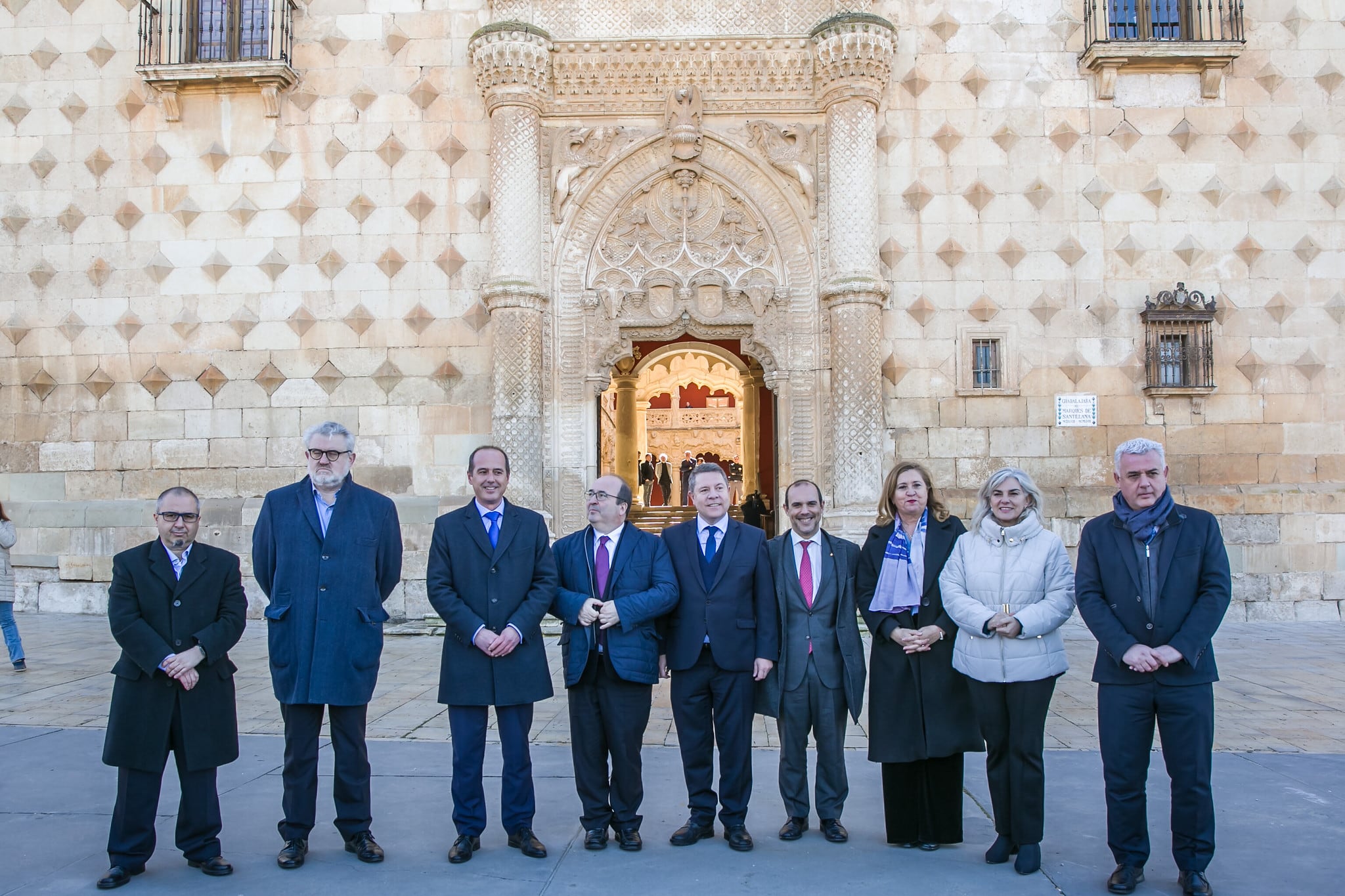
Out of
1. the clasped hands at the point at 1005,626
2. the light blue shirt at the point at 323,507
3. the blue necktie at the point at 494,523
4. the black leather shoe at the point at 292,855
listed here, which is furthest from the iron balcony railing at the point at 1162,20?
the black leather shoe at the point at 292,855

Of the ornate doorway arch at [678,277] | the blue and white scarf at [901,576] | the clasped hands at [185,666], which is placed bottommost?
the clasped hands at [185,666]

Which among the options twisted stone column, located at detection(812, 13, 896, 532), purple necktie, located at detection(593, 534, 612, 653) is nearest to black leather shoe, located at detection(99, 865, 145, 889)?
purple necktie, located at detection(593, 534, 612, 653)

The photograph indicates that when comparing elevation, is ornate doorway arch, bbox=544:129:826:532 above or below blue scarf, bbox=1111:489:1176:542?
above

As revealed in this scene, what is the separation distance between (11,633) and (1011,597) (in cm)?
870

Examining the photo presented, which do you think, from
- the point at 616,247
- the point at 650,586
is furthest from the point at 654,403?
the point at 650,586

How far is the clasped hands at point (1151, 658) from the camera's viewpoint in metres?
4.52

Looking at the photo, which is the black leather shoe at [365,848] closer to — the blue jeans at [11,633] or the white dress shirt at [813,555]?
the white dress shirt at [813,555]

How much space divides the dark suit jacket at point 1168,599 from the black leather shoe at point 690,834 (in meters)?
2.01

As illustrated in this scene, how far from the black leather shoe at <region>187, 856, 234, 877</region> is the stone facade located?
24.9ft

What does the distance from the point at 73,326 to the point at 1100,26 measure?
43.1 ft

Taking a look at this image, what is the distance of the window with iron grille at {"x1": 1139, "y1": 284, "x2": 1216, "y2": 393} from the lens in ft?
40.4

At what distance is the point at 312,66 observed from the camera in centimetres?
1291

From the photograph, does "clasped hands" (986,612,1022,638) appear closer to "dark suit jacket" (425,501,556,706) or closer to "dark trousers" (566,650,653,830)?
"dark trousers" (566,650,653,830)

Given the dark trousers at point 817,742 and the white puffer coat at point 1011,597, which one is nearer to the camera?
the white puffer coat at point 1011,597
